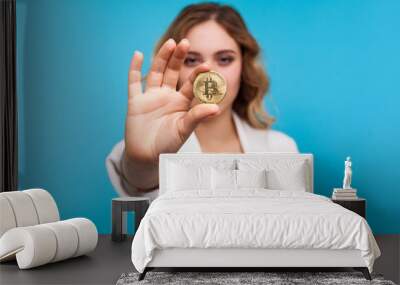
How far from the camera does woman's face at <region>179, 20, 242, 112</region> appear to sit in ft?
21.3

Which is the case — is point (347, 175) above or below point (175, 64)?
below

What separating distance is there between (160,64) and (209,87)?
561 millimetres

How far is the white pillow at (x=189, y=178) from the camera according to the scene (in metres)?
6.01

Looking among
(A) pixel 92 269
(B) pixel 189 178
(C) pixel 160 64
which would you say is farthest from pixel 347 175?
(A) pixel 92 269

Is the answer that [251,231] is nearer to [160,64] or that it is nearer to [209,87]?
[209,87]

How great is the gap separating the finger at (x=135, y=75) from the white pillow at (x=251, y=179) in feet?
4.93

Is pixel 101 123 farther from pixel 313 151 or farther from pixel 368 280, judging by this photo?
pixel 368 280

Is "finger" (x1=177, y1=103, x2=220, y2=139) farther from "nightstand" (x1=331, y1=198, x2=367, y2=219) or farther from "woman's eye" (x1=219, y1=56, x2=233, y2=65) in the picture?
"nightstand" (x1=331, y1=198, x2=367, y2=219)

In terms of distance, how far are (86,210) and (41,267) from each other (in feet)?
5.97

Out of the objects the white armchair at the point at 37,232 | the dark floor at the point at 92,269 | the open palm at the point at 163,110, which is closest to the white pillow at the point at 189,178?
the open palm at the point at 163,110

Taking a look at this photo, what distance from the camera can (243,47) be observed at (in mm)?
6656

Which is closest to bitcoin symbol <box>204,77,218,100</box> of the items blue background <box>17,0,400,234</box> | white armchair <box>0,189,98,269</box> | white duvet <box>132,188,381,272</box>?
blue background <box>17,0,400,234</box>

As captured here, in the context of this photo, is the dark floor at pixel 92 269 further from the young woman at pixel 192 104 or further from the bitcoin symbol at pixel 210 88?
the bitcoin symbol at pixel 210 88

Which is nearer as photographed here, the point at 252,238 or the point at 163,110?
the point at 252,238
